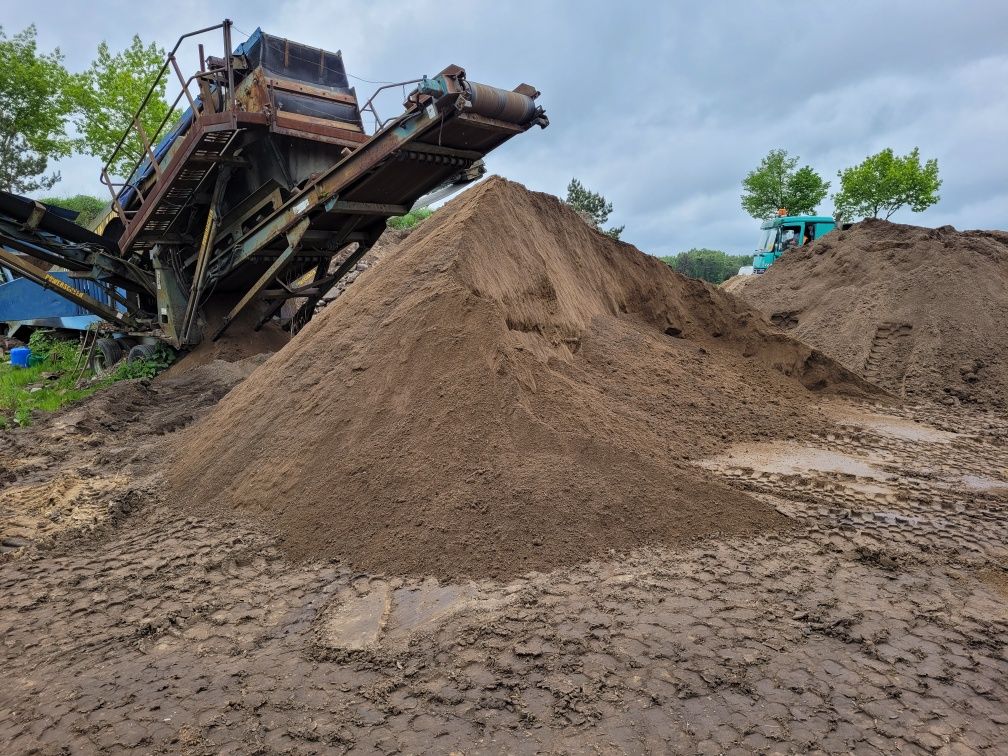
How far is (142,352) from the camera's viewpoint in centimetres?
1046

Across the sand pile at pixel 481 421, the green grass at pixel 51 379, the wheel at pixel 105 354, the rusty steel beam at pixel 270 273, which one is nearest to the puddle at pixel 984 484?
the sand pile at pixel 481 421

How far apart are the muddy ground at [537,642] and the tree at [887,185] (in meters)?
34.3

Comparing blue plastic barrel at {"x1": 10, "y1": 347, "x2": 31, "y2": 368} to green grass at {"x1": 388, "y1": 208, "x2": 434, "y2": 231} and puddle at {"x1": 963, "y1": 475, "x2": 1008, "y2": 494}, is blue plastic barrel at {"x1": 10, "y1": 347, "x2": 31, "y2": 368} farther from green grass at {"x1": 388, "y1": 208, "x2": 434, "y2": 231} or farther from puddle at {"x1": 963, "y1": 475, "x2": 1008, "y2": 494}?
puddle at {"x1": 963, "y1": 475, "x2": 1008, "y2": 494}

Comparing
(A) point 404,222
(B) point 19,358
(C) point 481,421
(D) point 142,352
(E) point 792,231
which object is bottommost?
(B) point 19,358

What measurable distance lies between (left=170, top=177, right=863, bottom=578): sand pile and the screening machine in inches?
41.3

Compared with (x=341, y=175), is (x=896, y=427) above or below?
below

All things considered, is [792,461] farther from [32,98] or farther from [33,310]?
[32,98]

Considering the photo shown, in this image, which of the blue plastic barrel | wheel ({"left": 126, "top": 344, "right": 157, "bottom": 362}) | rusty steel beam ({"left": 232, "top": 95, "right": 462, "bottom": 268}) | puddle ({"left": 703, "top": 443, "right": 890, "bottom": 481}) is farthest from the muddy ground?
the blue plastic barrel

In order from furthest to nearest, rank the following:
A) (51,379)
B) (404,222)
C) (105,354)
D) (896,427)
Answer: (404,222) → (51,379) → (105,354) → (896,427)

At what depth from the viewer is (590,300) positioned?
7090mm

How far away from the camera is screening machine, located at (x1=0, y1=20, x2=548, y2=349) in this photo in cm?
732

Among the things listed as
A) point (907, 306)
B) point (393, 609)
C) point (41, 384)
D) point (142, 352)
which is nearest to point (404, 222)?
point (142, 352)

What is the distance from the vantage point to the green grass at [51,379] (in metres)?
9.16

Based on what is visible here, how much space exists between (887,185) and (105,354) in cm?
3586
